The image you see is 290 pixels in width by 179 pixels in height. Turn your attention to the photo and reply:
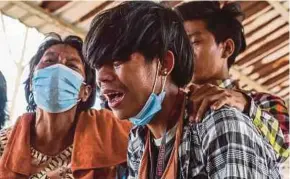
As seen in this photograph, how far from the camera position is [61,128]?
1863mm

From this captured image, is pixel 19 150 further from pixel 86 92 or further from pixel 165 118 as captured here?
pixel 165 118

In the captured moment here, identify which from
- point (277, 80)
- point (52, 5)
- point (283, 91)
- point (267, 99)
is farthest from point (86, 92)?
point (283, 91)

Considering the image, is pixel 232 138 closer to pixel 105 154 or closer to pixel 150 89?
pixel 150 89

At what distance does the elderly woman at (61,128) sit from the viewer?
1.77 meters

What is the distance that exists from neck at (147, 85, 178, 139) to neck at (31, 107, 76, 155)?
593mm

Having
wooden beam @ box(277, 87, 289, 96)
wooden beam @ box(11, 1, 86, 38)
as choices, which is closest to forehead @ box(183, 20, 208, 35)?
wooden beam @ box(11, 1, 86, 38)

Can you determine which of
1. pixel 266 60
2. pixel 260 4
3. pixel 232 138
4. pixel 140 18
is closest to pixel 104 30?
pixel 140 18

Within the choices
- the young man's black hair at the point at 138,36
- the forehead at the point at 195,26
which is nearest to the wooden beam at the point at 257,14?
the forehead at the point at 195,26

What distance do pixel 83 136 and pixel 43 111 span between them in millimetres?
151

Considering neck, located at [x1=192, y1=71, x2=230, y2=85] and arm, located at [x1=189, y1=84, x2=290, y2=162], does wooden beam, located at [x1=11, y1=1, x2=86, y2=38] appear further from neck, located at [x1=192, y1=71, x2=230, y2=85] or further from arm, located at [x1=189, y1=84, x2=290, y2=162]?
arm, located at [x1=189, y1=84, x2=290, y2=162]

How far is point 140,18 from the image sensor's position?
126 cm

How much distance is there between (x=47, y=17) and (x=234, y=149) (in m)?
1.79

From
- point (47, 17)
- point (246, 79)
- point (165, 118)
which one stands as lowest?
point (165, 118)

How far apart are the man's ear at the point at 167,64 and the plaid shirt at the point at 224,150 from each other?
0.12m
